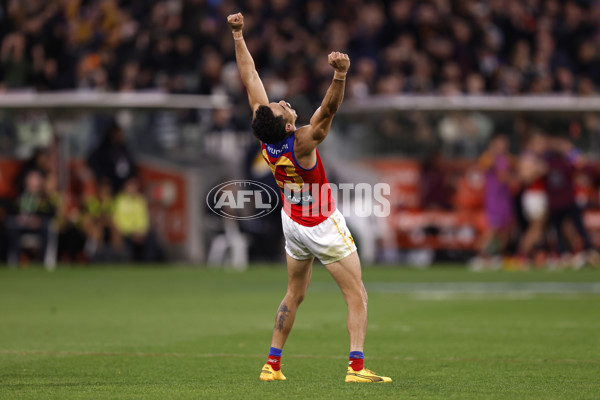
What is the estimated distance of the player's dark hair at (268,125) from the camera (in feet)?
25.5

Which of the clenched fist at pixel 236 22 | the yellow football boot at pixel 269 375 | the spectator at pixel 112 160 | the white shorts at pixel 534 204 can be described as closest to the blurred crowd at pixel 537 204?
the white shorts at pixel 534 204

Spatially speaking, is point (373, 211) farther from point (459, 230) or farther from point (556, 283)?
point (556, 283)

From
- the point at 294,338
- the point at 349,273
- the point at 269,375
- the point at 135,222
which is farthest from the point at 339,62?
the point at 135,222

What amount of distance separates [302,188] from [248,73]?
115 centimetres

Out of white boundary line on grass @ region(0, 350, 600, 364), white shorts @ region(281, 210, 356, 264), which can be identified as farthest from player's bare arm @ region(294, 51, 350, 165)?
white boundary line on grass @ region(0, 350, 600, 364)

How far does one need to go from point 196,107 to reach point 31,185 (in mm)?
4283

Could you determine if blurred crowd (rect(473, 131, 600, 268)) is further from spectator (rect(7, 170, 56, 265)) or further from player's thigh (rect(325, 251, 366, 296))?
player's thigh (rect(325, 251, 366, 296))

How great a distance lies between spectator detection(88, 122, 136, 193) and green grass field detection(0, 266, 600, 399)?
171 inches

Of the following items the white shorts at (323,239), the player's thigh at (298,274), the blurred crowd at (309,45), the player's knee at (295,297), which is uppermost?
the blurred crowd at (309,45)

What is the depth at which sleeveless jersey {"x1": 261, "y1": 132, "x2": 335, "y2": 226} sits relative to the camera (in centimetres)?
803

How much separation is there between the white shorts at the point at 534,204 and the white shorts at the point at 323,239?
1623cm

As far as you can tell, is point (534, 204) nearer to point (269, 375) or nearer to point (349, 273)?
point (349, 273)

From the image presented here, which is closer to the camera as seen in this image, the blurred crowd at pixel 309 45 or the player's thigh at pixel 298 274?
the player's thigh at pixel 298 274

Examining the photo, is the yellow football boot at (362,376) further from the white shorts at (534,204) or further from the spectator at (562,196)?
the white shorts at (534,204)
